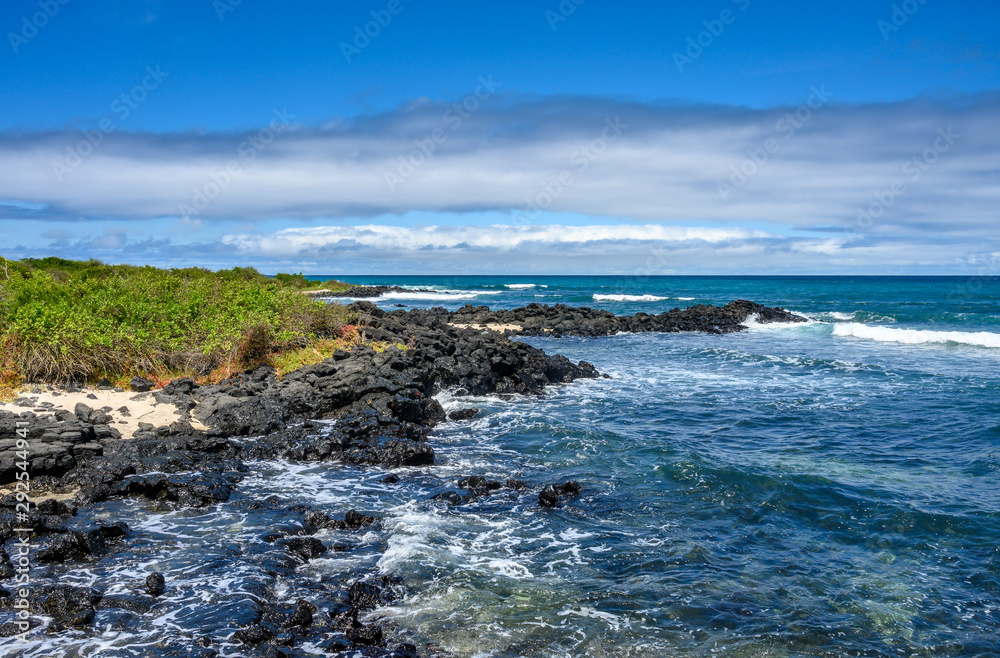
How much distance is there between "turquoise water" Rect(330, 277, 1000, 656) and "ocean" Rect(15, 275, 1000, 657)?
0.04 m

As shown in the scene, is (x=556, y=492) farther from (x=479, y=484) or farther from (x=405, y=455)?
(x=405, y=455)

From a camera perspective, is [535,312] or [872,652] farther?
[535,312]

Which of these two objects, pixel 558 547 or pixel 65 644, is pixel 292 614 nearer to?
pixel 65 644

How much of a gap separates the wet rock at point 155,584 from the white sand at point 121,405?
20.3 ft

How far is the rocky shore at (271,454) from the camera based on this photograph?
660cm

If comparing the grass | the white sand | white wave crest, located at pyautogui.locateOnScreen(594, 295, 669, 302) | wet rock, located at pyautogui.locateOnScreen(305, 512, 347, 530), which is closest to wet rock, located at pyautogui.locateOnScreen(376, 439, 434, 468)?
wet rock, located at pyautogui.locateOnScreen(305, 512, 347, 530)

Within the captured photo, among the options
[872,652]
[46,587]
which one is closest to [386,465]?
[46,587]

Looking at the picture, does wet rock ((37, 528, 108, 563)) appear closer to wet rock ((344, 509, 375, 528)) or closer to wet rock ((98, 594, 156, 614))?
wet rock ((98, 594, 156, 614))

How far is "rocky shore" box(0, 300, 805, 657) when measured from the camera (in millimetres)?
6602

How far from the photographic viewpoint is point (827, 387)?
67.9 ft

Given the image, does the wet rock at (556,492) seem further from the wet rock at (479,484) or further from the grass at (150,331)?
the grass at (150,331)

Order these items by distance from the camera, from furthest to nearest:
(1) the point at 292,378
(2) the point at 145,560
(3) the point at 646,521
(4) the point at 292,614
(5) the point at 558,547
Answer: (1) the point at 292,378
(3) the point at 646,521
(5) the point at 558,547
(2) the point at 145,560
(4) the point at 292,614

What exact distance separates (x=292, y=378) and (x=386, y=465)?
542 centimetres

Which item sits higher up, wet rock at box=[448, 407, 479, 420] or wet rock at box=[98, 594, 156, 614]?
wet rock at box=[448, 407, 479, 420]
